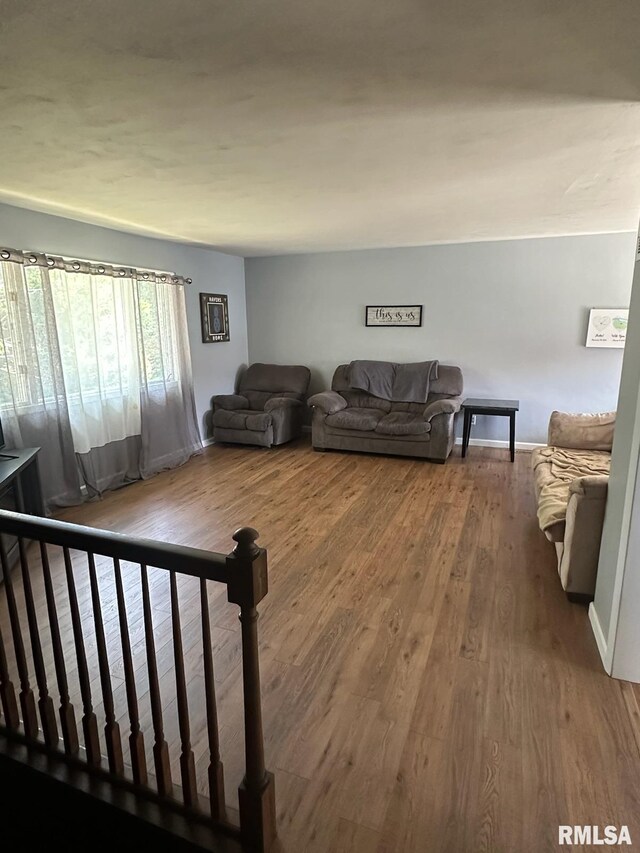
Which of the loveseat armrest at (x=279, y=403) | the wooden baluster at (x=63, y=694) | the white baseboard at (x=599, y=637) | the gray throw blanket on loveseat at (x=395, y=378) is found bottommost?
the white baseboard at (x=599, y=637)

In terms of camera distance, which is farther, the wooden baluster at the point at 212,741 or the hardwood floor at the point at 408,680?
the hardwood floor at the point at 408,680

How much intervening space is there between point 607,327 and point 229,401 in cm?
423

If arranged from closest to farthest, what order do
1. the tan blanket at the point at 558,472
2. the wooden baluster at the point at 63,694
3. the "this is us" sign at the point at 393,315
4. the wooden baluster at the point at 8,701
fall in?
1. the wooden baluster at the point at 63,694
2. the wooden baluster at the point at 8,701
3. the tan blanket at the point at 558,472
4. the "this is us" sign at the point at 393,315

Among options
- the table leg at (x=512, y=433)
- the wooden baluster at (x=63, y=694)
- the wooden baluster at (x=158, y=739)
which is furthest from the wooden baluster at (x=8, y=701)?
the table leg at (x=512, y=433)

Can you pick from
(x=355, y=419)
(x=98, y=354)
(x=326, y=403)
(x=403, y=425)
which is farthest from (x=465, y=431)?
(x=98, y=354)

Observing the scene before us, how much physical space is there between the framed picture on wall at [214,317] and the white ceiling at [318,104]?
6.81ft

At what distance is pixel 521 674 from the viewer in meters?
2.00

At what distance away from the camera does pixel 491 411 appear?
4.93m

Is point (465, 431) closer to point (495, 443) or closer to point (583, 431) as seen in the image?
point (495, 443)

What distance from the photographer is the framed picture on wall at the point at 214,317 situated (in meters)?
5.54

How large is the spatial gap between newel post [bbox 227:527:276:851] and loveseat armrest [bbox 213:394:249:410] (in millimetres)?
4681

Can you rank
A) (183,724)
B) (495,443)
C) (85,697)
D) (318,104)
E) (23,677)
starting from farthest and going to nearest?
(495,443) < (318,104) < (23,677) < (85,697) < (183,724)

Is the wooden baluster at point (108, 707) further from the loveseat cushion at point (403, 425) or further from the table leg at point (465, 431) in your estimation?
the table leg at point (465, 431)

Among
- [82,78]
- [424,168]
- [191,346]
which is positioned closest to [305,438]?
[191,346]
